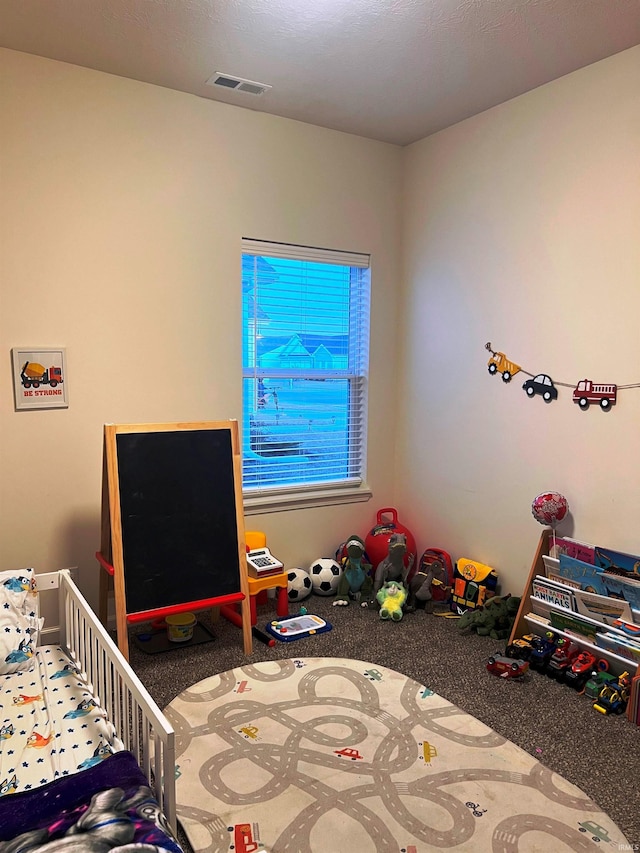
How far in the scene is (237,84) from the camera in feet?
9.78

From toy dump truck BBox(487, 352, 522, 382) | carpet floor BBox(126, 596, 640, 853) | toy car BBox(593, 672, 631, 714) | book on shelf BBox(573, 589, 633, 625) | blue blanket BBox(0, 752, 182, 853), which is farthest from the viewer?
toy dump truck BBox(487, 352, 522, 382)

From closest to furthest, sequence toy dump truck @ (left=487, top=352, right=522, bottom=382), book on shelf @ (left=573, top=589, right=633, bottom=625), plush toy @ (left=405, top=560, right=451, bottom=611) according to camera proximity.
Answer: book on shelf @ (left=573, top=589, right=633, bottom=625), toy dump truck @ (left=487, top=352, right=522, bottom=382), plush toy @ (left=405, top=560, right=451, bottom=611)

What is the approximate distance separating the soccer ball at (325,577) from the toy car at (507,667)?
3.61 feet

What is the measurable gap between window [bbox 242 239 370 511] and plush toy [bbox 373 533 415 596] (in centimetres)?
49

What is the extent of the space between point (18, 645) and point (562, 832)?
1.80m

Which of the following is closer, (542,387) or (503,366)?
(542,387)

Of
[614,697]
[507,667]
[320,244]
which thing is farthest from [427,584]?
[320,244]

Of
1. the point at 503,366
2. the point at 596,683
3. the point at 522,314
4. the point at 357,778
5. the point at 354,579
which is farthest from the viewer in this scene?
the point at 354,579

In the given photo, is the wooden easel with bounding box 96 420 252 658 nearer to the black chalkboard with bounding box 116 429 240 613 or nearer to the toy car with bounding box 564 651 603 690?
the black chalkboard with bounding box 116 429 240 613

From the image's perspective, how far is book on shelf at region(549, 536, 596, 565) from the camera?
8.98 ft

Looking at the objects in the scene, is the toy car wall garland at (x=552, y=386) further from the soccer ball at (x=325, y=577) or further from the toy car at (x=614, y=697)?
the soccer ball at (x=325, y=577)

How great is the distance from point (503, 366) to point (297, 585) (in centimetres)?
165

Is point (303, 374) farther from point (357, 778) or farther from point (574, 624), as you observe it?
point (357, 778)

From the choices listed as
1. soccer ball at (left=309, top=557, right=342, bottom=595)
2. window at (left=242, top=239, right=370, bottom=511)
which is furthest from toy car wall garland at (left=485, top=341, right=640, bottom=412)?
soccer ball at (left=309, top=557, right=342, bottom=595)
